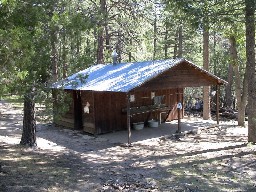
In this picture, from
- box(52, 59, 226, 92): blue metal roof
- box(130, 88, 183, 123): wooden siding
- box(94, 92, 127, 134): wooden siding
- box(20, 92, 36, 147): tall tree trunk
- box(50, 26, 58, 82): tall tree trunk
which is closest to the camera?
box(50, 26, 58, 82): tall tree trunk

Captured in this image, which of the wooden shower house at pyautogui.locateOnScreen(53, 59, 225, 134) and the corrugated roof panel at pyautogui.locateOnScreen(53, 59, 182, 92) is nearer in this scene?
the corrugated roof panel at pyautogui.locateOnScreen(53, 59, 182, 92)

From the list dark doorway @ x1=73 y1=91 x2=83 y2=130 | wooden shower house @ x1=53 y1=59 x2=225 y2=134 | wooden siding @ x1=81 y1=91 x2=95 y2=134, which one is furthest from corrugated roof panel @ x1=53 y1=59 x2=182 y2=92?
dark doorway @ x1=73 y1=91 x2=83 y2=130

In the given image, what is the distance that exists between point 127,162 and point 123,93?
5686 millimetres

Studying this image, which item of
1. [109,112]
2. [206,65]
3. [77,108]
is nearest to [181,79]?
[109,112]

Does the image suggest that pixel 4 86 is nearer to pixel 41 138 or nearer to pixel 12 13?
pixel 12 13

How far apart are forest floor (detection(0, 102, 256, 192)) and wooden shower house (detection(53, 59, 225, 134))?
0.78 m

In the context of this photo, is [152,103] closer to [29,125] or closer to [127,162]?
[127,162]

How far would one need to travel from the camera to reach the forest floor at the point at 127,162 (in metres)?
8.76

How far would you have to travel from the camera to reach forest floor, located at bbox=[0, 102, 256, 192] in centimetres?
876

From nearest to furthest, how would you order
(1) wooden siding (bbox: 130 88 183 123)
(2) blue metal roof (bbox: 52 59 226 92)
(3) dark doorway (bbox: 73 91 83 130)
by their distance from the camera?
(2) blue metal roof (bbox: 52 59 226 92)
(3) dark doorway (bbox: 73 91 83 130)
(1) wooden siding (bbox: 130 88 183 123)

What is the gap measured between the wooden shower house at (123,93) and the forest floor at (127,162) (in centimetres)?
78

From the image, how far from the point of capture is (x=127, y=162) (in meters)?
11.4

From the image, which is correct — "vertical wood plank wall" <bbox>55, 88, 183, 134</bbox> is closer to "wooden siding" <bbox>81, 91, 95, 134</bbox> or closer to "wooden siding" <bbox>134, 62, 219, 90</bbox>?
"wooden siding" <bbox>81, 91, 95, 134</bbox>

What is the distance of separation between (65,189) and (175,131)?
8.92 metres
